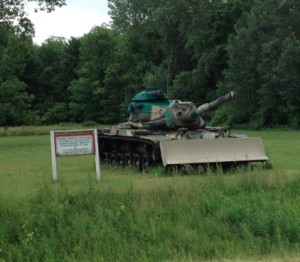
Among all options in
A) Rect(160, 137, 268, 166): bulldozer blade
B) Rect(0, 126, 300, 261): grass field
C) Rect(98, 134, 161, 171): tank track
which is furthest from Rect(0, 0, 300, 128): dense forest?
Rect(0, 126, 300, 261): grass field

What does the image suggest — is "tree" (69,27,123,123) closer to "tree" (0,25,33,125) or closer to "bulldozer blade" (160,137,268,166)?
"tree" (0,25,33,125)

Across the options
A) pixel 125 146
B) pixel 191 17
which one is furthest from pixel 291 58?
pixel 125 146

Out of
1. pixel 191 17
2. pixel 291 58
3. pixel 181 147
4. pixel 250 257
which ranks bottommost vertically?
pixel 250 257

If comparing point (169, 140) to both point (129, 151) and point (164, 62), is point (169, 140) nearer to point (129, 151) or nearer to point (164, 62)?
point (129, 151)

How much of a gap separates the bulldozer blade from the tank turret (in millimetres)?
2352

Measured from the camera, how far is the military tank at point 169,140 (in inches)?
686

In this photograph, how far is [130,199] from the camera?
11.6 m

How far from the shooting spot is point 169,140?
17.7 meters

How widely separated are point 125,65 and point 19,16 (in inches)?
1706

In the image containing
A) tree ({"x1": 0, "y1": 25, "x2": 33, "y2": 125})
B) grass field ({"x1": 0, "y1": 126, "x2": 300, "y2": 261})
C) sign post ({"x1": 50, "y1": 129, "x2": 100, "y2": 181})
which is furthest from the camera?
tree ({"x1": 0, "y1": 25, "x2": 33, "y2": 125})

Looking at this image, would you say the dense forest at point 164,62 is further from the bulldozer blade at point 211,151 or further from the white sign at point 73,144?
the white sign at point 73,144

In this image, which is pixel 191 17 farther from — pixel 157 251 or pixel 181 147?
pixel 157 251

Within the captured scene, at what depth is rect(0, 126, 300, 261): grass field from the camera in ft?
32.2

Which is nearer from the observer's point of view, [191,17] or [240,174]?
[240,174]
